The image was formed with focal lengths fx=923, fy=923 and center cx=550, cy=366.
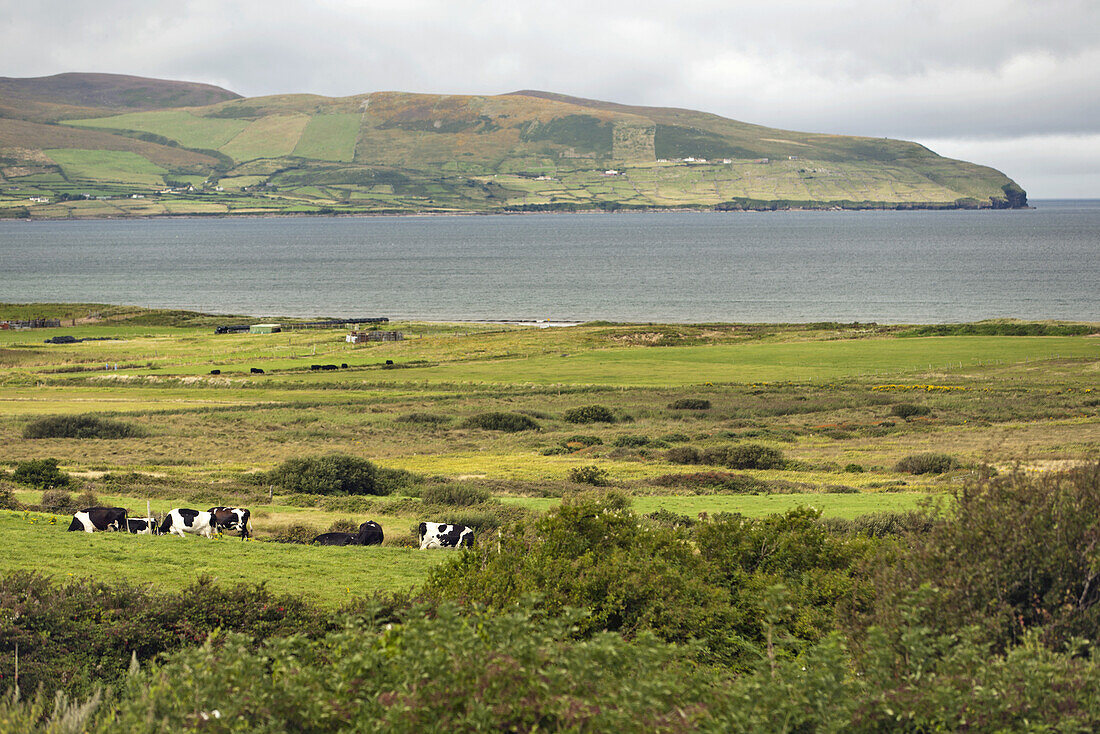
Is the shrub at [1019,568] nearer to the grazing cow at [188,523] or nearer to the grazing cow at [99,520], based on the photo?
the grazing cow at [188,523]

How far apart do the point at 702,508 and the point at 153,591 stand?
13402 mm

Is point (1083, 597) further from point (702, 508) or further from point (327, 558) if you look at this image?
point (702, 508)

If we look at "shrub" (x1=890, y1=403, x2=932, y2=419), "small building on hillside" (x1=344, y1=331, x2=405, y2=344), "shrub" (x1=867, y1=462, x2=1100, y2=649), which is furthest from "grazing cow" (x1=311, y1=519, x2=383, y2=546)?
"small building on hillside" (x1=344, y1=331, x2=405, y2=344)

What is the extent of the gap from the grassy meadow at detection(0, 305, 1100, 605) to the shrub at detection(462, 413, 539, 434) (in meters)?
0.50

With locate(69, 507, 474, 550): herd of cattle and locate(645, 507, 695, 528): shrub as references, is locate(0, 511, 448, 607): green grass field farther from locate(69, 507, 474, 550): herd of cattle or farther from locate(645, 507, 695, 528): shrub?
locate(645, 507, 695, 528): shrub

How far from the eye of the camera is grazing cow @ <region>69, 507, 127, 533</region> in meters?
19.0

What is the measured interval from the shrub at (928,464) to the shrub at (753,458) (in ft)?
13.6

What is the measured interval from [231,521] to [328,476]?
760 cm

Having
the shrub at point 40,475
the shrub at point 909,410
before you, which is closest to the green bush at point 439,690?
the shrub at point 40,475

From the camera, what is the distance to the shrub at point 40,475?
86.3ft

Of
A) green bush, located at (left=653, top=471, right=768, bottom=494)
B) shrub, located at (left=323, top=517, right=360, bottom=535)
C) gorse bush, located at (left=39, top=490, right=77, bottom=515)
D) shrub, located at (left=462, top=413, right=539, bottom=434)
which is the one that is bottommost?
shrub, located at (left=462, top=413, right=539, bottom=434)

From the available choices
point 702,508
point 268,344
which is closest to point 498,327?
point 268,344

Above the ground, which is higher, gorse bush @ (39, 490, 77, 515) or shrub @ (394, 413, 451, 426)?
gorse bush @ (39, 490, 77, 515)

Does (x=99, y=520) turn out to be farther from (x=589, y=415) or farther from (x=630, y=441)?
(x=589, y=415)
